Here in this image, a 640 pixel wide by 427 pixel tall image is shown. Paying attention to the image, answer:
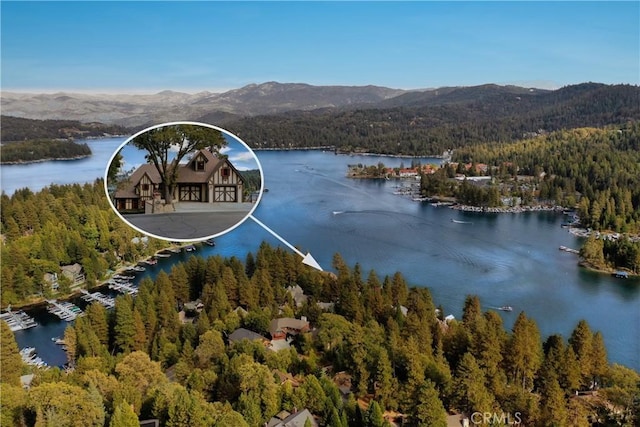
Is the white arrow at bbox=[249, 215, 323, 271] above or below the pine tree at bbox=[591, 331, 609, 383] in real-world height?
above

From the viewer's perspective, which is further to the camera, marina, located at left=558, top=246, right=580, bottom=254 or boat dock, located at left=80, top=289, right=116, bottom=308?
marina, located at left=558, top=246, right=580, bottom=254

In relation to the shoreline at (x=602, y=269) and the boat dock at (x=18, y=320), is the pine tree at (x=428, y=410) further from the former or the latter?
the shoreline at (x=602, y=269)

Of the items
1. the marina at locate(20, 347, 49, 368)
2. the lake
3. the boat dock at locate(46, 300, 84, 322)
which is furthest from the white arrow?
the boat dock at locate(46, 300, 84, 322)

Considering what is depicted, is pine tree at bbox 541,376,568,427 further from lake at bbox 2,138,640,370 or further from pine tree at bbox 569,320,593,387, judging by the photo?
lake at bbox 2,138,640,370

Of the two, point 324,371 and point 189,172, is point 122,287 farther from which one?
point 189,172

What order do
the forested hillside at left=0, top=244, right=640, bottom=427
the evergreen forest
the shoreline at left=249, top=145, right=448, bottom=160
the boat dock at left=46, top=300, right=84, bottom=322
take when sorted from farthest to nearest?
the shoreline at left=249, top=145, right=448, bottom=160 < the evergreen forest < the boat dock at left=46, top=300, right=84, bottom=322 < the forested hillside at left=0, top=244, right=640, bottom=427

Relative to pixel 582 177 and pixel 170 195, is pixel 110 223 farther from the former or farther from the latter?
pixel 582 177

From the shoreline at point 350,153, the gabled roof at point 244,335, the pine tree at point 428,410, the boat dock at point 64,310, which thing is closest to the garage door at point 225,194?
the pine tree at point 428,410
